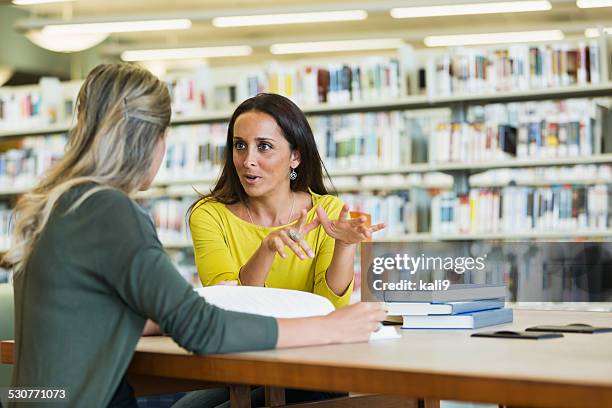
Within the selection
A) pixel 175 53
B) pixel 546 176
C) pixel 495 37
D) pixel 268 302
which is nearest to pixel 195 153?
pixel 546 176

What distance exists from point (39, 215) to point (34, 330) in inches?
7.1

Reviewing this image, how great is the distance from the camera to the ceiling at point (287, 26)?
9.15 meters

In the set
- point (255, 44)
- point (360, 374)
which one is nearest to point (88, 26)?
point (255, 44)

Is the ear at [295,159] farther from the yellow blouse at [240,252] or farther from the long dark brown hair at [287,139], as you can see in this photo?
the yellow blouse at [240,252]

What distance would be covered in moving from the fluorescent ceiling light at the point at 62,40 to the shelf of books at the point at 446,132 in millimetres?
1478

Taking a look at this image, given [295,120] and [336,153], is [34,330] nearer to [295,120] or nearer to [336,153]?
[295,120]

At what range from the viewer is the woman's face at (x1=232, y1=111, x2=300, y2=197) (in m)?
2.49

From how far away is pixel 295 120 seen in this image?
8.42 ft

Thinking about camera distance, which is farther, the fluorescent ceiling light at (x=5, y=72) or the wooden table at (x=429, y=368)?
the fluorescent ceiling light at (x=5, y=72)

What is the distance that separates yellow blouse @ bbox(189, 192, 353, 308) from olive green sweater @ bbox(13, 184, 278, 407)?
3.07 feet

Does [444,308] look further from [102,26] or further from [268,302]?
[102,26]

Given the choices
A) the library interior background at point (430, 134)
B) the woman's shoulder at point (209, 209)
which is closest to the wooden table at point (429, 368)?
the woman's shoulder at point (209, 209)

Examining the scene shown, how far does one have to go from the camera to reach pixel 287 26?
1041 centimetres

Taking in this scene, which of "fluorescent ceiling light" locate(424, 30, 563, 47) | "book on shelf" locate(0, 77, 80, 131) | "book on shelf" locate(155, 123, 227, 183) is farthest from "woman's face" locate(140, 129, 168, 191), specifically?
"fluorescent ceiling light" locate(424, 30, 563, 47)
